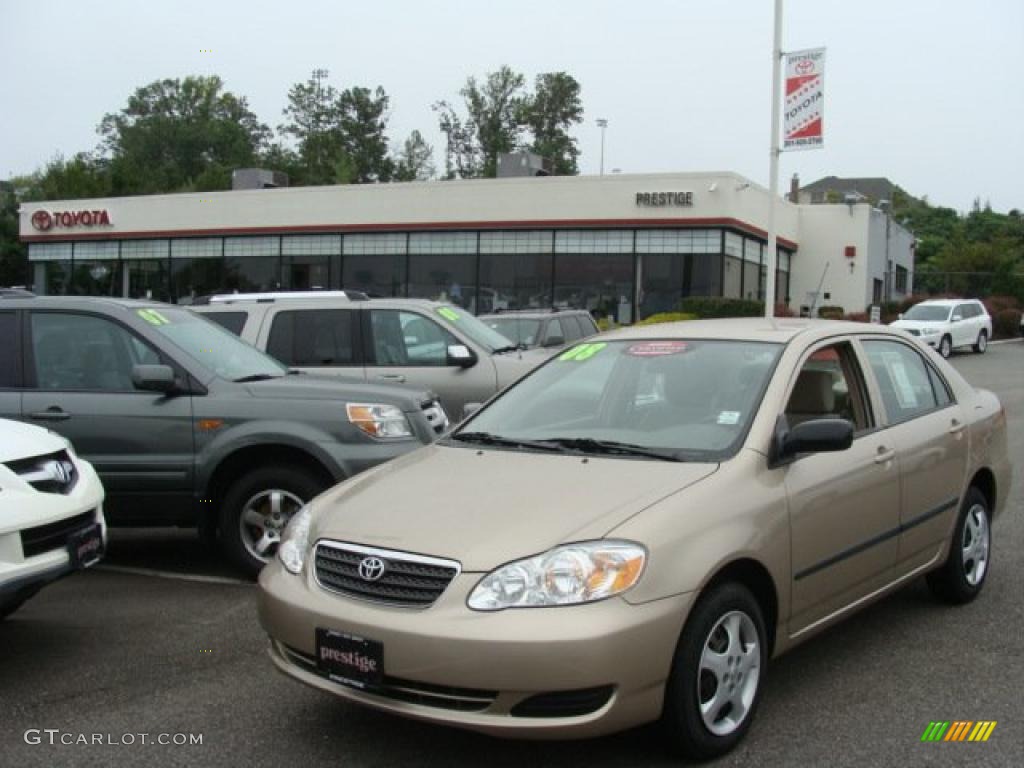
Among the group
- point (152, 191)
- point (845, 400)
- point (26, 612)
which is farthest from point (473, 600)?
point (152, 191)

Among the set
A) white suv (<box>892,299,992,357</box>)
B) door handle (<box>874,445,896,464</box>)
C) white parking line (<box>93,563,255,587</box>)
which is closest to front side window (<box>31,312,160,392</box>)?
white parking line (<box>93,563,255,587</box>)

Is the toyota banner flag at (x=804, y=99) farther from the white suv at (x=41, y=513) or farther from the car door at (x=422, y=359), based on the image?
the white suv at (x=41, y=513)

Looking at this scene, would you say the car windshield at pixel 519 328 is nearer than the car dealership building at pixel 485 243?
Yes

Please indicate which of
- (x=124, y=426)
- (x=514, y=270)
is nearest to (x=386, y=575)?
(x=124, y=426)

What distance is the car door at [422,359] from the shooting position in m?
9.58

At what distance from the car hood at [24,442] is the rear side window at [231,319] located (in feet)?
15.4

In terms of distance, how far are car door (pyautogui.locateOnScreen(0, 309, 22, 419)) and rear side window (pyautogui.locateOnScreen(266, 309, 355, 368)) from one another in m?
3.25

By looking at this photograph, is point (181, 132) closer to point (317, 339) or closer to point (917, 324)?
point (917, 324)

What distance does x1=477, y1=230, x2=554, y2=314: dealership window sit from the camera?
30.5 meters

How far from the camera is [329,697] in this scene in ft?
14.3

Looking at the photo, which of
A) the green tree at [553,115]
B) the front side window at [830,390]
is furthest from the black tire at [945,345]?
the green tree at [553,115]

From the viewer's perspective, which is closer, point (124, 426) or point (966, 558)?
point (966, 558)

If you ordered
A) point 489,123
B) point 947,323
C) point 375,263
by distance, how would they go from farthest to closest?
point 489,123, point 375,263, point 947,323

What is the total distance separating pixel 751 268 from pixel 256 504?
26856 mm
